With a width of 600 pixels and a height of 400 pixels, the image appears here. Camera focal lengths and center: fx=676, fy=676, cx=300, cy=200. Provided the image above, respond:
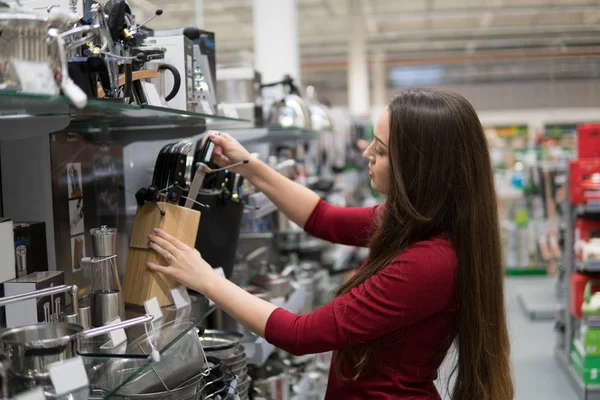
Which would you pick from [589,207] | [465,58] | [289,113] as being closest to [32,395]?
[289,113]

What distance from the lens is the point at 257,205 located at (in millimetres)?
2561

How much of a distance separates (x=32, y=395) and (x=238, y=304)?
68 cm

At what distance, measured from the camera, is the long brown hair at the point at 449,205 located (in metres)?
1.70

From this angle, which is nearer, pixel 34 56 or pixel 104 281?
pixel 34 56

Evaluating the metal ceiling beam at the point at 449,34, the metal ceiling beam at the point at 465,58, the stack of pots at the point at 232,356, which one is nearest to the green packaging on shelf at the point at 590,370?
the stack of pots at the point at 232,356

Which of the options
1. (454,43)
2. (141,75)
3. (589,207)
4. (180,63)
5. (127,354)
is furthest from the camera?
(454,43)

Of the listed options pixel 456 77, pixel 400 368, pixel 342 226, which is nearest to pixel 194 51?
pixel 342 226

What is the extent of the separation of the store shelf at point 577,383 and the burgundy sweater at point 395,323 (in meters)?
3.17

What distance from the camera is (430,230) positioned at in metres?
1.75

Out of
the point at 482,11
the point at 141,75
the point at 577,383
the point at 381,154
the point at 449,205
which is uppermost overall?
the point at 482,11

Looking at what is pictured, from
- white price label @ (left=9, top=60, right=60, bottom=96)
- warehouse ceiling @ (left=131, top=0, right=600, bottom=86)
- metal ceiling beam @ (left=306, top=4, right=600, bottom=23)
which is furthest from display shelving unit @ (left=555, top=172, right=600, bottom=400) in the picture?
metal ceiling beam @ (left=306, top=4, right=600, bottom=23)

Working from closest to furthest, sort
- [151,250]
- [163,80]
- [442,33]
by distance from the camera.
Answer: [151,250]
[163,80]
[442,33]

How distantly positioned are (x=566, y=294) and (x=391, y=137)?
13.6ft

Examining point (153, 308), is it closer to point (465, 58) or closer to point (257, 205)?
point (257, 205)
